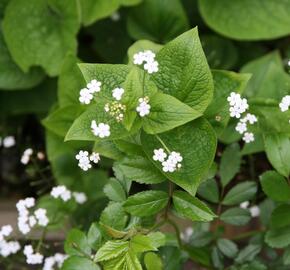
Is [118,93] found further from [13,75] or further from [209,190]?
[13,75]

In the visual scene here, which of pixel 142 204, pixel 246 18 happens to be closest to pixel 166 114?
pixel 142 204

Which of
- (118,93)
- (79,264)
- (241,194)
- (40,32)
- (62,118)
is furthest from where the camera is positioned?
(40,32)

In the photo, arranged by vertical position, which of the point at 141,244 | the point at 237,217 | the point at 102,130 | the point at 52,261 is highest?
the point at 102,130

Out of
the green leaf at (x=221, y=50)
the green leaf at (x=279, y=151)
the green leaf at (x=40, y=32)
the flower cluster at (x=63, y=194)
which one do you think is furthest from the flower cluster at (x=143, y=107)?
the green leaf at (x=221, y=50)

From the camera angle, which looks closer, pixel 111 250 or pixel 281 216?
pixel 111 250

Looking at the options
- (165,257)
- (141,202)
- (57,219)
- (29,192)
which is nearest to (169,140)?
(141,202)

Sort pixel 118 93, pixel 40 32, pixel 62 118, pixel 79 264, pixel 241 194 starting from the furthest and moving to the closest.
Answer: pixel 40 32 < pixel 62 118 < pixel 241 194 < pixel 79 264 < pixel 118 93
